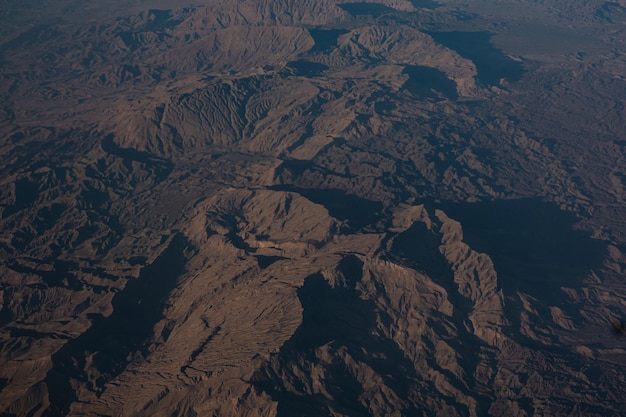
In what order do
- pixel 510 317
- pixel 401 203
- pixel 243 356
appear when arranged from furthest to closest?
pixel 401 203 < pixel 510 317 < pixel 243 356

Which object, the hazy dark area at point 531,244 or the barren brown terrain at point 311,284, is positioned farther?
the hazy dark area at point 531,244

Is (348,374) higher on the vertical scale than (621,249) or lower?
higher

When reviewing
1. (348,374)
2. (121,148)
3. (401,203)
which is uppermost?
(348,374)

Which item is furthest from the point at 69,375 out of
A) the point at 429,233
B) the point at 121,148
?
the point at 121,148

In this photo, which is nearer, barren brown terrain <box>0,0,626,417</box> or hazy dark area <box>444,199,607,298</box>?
barren brown terrain <box>0,0,626,417</box>

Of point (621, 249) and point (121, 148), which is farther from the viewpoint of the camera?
point (121, 148)

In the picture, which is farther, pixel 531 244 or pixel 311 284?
pixel 531 244

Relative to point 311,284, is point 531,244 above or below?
below

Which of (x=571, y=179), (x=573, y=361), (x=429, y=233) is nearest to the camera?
(x=573, y=361)

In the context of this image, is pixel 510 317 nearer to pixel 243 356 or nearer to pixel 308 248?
pixel 308 248

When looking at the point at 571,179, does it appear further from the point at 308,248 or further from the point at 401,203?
the point at 308,248
